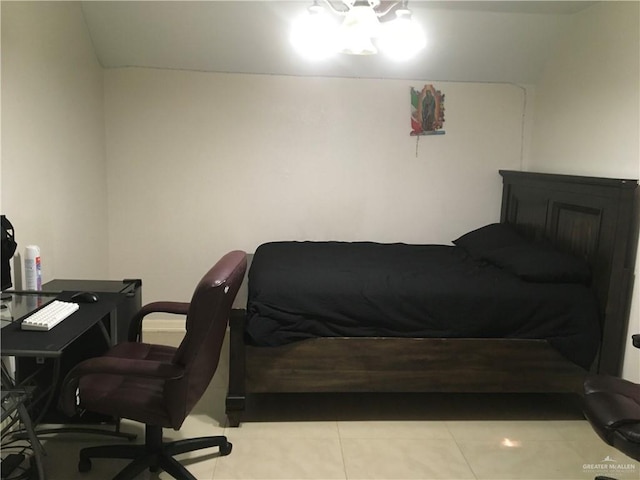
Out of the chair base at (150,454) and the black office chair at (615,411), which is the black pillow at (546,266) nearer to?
the black office chair at (615,411)

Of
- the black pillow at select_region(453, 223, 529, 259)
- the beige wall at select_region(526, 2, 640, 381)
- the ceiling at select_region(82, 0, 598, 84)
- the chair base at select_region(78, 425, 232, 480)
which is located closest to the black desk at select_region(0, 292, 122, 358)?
the chair base at select_region(78, 425, 232, 480)

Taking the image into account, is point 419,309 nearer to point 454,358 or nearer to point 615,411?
point 454,358

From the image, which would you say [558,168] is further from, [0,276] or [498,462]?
[0,276]

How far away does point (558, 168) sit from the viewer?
3523 millimetres

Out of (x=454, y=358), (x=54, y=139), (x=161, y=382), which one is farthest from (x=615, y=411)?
(x=54, y=139)

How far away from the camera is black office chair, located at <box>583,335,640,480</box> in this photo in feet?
5.87

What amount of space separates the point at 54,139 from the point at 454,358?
2.51 meters

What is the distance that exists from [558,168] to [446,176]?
31.3 inches

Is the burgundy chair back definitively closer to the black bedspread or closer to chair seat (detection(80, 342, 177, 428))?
chair seat (detection(80, 342, 177, 428))

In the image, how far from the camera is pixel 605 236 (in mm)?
2752

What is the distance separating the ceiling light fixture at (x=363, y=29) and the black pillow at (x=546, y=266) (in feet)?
4.29

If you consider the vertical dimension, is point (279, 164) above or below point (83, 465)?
above

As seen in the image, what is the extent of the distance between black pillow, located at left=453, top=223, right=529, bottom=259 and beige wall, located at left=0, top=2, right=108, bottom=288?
2.56m

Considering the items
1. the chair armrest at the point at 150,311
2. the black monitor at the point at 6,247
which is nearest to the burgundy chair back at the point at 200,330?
the chair armrest at the point at 150,311
